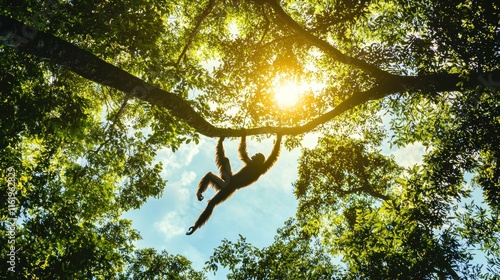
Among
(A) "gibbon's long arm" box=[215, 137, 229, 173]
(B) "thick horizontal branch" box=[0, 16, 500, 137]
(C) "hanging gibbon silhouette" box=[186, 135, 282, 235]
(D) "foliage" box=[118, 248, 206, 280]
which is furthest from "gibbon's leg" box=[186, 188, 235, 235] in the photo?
(D) "foliage" box=[118, 248, 206, 280]

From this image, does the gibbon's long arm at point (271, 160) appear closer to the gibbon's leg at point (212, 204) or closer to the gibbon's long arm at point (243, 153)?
the gibbon's long arm at point (243, 153)

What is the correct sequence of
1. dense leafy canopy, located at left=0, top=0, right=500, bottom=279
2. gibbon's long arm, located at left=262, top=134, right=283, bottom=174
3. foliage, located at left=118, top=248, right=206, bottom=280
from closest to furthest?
dense leafy canopy, located at left=0, top=0, right=500, bottom=279 → gibbon's long arm, located at left=262, top=134, right=283, bottom=174 → foliage, located at left=118, top=248, right=206, bottom=280

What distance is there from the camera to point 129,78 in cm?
513

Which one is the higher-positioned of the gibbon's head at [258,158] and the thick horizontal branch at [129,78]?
the gibbon's head at [258,158]

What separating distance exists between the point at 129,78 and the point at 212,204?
20.0 ft

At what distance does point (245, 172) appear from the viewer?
1026 cm

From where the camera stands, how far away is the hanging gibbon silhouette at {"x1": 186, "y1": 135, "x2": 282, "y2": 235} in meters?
9.66

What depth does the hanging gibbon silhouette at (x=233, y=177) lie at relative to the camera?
9664 millimetres

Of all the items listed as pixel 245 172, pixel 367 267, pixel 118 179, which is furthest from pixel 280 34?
pixel 118 179

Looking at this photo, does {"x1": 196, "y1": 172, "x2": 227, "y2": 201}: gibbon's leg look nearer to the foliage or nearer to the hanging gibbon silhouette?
the hanging gibbon silhouette

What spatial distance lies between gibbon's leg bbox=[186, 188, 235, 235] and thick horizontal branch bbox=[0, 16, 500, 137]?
370 centimetres

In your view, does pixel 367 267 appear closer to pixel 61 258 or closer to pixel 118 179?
pixel 61 258

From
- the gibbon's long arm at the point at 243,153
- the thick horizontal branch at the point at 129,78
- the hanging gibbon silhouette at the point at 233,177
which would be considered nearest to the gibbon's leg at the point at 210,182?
the hanging gibbon silhouette at the point at 233,177

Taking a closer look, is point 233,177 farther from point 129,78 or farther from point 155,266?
point 155,266
